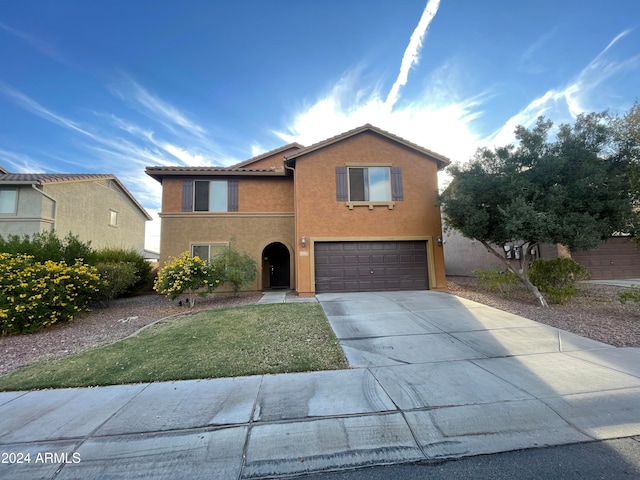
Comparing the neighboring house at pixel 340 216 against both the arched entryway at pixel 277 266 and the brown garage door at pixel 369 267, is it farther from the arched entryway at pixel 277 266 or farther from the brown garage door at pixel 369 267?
the arched entryway at pixel 277 266

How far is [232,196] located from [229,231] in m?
1.69

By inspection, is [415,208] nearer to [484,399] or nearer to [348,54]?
[348,54]

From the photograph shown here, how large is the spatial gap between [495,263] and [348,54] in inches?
529

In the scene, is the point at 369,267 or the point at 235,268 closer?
the point at 235,268

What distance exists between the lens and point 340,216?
11.7 m

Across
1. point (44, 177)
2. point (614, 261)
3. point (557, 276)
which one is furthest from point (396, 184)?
point (44, 177)

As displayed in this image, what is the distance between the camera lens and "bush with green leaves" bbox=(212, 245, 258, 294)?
10648 mm

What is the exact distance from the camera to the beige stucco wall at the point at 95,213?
15672mm

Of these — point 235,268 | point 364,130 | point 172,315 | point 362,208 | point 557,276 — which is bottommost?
point 172,315

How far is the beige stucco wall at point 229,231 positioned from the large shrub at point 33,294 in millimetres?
4458

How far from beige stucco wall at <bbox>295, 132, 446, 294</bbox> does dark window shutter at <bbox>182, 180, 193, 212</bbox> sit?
5.23m

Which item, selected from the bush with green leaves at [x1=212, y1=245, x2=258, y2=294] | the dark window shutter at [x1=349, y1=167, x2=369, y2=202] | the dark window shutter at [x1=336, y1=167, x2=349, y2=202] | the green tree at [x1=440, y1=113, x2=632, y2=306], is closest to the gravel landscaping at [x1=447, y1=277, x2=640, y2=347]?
the green tree at [x1=440, y1=113, x2=632, y2=306]

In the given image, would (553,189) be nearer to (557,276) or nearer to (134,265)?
(557,276)

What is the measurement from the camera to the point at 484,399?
3.38 m
